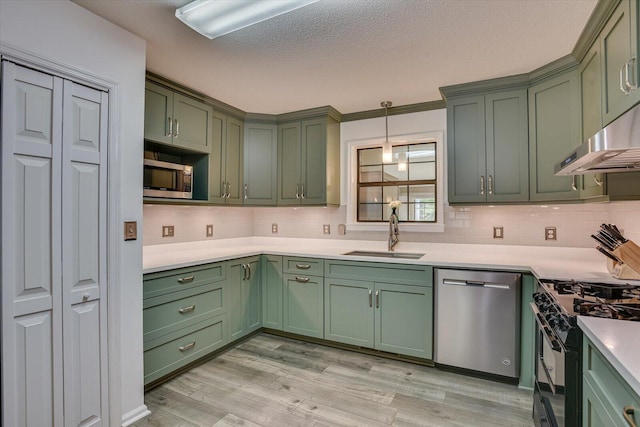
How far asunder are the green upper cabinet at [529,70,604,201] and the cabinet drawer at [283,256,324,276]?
1.91m

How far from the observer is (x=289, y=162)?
3.69 meters

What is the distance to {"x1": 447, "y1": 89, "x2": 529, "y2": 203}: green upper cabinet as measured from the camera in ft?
8.79

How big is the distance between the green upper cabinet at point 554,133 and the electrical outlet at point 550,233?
A: 42cm

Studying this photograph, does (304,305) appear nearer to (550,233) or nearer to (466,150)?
(466,150)

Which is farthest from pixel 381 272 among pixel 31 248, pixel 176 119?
pixel 31 248

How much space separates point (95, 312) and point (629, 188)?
314 centimetres

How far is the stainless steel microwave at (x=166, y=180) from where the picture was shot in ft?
8.46

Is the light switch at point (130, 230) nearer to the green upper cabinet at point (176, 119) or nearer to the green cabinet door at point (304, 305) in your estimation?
the green upper cabinet at point (176, 119)

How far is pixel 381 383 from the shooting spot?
246 centimetres

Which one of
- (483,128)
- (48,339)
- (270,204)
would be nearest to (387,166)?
(483,128)

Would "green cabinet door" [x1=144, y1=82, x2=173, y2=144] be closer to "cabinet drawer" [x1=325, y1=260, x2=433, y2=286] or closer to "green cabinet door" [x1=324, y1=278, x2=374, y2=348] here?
"cabinet drawer" [x1=325, y1=260, x2=433, y2=286]

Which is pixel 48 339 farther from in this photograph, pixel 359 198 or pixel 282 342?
pixel 359 198

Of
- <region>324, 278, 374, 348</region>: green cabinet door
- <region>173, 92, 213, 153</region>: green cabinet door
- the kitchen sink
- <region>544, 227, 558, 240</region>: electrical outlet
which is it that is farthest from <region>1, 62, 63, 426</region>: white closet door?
<region>544, 227, 558, 240</region>: electrical outlet

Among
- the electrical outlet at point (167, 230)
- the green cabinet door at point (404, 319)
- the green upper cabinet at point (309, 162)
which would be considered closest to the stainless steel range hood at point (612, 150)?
the green cabinet door at point (404, 319)
